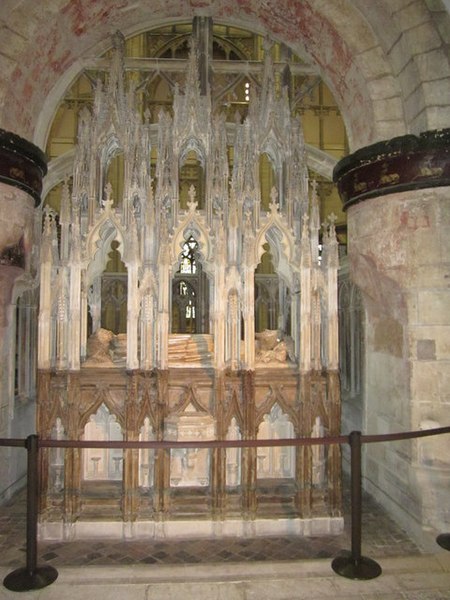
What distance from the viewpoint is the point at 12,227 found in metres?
5.28

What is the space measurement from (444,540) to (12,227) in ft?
17.4

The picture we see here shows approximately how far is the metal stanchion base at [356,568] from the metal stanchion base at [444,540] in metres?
0.91

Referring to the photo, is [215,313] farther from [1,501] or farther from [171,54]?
→ [171,54]

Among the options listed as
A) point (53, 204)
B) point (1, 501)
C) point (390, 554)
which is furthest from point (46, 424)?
point (53, 204)

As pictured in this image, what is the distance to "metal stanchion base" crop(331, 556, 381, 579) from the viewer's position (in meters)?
3.67

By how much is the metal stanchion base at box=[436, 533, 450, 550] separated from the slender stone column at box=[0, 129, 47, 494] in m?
5.00

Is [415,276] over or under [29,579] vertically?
over

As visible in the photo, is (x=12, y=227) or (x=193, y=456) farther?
(x=193, y=456)

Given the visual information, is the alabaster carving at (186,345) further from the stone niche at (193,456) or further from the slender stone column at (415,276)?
the slender stone column at (415,276)

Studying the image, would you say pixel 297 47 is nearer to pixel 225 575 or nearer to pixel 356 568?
pixel 356 568

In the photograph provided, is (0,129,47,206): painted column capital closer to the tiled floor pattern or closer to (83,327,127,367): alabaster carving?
(83,327,127,367): alabaster carving

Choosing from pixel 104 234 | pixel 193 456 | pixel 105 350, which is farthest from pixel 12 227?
pixel 193 456

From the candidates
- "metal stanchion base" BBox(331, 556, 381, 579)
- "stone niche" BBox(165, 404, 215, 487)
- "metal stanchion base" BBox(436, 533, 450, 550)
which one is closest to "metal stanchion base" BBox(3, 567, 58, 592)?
"stone niche" BBox(165, 404, 215, 487)

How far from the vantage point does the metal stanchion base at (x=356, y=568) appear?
367cm
